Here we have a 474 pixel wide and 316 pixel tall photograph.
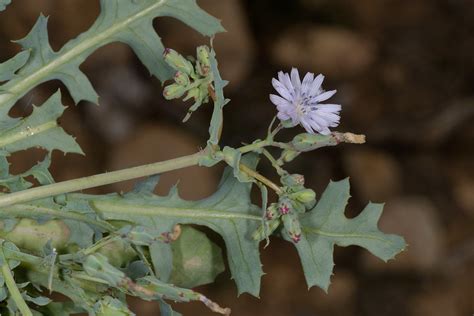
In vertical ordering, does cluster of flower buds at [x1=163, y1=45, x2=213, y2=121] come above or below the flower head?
below

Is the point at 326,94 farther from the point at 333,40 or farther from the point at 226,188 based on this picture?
the point at 333,40

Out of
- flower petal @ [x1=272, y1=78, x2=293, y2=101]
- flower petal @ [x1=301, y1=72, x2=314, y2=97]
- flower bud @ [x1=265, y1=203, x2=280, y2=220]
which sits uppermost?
flower petal @ [x1=301, y1=72, x2=314, y2=97]

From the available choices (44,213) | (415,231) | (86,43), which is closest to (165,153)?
(415,231)

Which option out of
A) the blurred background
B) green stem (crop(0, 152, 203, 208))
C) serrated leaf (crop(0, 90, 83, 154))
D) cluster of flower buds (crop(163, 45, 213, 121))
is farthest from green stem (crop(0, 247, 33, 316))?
the blurred background

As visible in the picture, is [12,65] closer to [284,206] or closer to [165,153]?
[284,206]

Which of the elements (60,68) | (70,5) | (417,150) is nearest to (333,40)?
(417,150)

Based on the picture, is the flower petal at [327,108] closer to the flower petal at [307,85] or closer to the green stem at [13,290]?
the flower petal at [307,85]

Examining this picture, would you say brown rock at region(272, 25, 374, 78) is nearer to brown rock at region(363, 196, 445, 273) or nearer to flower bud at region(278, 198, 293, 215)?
brown rock at region(363, 196, 445, 273)
